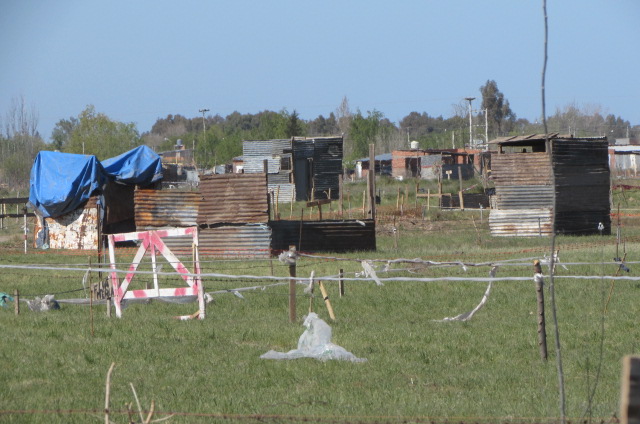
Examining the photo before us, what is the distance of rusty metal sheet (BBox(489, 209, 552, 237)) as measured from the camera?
3534 cm

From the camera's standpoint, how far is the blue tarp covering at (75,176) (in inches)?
1251

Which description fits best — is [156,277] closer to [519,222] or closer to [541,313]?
[541,313]

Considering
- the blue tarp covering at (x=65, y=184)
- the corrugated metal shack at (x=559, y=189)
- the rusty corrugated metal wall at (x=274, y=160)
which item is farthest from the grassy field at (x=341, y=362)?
the rusty corrugated metal wall at (x=274, y=160)

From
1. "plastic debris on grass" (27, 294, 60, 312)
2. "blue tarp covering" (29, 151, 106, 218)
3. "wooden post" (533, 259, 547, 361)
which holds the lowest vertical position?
"plastic debris on grass" (27, 294, 60, 312)

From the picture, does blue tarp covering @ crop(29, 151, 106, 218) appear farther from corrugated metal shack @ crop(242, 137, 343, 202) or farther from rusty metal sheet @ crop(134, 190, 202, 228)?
corrugated metal shack @ crop(242, 137, 343, 202)

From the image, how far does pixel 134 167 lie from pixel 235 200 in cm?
840

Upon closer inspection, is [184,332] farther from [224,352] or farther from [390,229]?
[390,229]

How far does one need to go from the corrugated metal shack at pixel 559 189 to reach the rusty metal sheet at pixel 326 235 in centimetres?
1045

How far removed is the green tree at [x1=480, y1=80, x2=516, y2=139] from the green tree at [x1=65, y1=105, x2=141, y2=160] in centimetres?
7274

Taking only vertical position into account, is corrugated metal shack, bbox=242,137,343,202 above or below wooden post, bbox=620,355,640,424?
above

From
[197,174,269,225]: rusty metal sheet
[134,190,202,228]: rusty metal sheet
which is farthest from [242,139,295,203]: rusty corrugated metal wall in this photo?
[197,174,269,225]: rusty metal sheet

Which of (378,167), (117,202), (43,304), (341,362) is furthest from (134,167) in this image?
(378,167)

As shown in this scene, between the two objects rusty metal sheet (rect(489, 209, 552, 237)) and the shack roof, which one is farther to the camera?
the shack roof

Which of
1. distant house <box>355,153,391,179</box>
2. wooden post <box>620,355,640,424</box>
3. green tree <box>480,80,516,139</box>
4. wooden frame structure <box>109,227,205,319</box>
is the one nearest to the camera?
wooden post <box>620,355,640,424</box>
